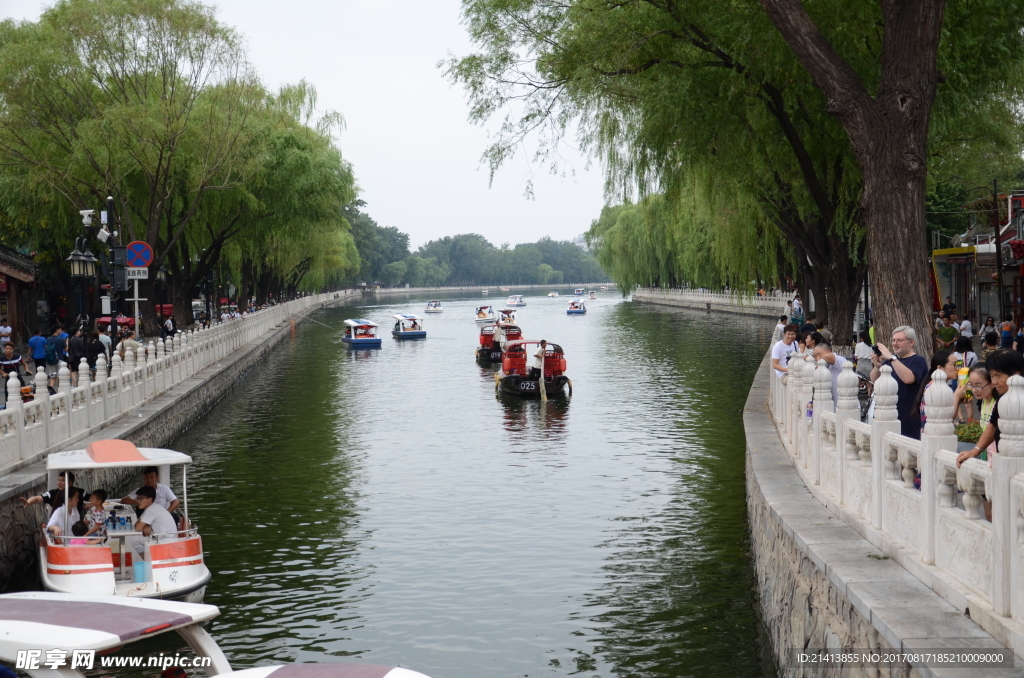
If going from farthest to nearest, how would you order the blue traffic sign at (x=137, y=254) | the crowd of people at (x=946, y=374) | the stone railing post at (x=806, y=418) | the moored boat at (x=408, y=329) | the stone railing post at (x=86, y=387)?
the moored boat at (x=408, y=329), the blue traffic sign at (x=137, y=254), the stone railing post at (x=86, y=387), the stone railing post at (x=806, y=418), the crowd of people at (x=946, y=374)

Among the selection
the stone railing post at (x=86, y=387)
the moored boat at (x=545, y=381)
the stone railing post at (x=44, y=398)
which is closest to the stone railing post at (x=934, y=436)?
the stone railing post at (x=44, y=398)

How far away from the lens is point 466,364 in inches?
1689

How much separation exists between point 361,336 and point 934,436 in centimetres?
4582

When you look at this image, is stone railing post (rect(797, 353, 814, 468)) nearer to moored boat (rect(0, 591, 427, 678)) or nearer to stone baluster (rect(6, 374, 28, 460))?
moored boat (rect(0, 591, 427, 678))

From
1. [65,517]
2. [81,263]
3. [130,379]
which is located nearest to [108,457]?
[65,517]

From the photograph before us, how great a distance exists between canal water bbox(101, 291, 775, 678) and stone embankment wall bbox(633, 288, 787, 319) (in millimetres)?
33236

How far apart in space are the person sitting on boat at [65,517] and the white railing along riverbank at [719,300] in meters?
46.6

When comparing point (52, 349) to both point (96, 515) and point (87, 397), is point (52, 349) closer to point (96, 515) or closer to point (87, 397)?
point (87, 397)

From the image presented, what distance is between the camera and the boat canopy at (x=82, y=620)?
606cm

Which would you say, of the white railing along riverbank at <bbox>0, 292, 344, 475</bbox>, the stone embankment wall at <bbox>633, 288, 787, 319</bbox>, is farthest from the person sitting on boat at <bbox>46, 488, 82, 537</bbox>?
the stone embankment wall at <bbox>633, 288, 787, 319</bbox>

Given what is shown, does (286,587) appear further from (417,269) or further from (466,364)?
(417,269)

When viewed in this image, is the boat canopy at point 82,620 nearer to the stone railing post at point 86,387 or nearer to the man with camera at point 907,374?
the man with camera at point 907,374

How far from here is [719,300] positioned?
77.6 m

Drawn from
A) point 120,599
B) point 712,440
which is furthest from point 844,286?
point 120,599
